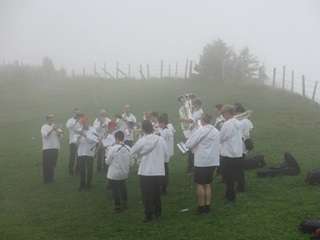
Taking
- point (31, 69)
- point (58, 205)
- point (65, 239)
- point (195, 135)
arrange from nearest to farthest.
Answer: point (65, 239), point (195, 135), point (58, 205), point (31, 69)

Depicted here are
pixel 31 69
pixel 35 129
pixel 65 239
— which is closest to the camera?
pixel 65 239

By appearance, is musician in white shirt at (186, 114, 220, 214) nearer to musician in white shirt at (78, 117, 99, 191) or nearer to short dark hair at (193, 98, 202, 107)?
short dark hair at (193, 98, 202, 107)

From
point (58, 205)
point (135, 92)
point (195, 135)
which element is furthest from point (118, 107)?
point (195, 135)

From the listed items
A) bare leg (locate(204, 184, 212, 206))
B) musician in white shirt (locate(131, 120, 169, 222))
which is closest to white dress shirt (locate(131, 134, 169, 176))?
musician in white shirt (locate(131, 120, 169, 222))

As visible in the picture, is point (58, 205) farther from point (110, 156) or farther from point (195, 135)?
point (195, 135)

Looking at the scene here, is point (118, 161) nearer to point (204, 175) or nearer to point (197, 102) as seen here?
point (204, 175)

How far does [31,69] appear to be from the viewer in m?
55.0

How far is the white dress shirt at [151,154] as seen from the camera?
1270cm

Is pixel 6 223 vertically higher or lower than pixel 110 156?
lower

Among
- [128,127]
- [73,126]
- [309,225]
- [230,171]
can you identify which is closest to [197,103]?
[230,171]

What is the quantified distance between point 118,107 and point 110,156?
84.6 ft

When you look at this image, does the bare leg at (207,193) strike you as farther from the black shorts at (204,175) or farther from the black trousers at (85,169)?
the black trousers at (85,169)

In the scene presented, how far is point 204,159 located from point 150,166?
1.21 meters

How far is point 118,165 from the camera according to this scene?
13.9 meters
